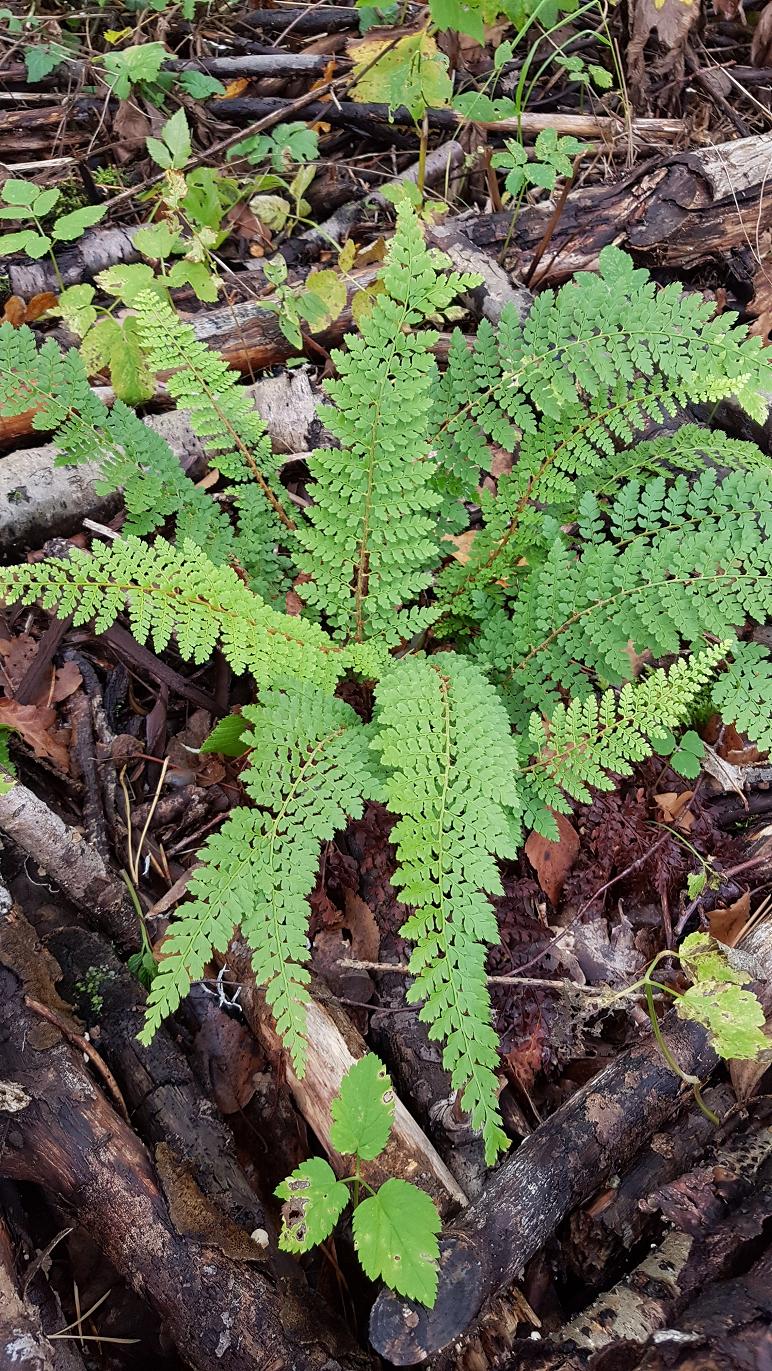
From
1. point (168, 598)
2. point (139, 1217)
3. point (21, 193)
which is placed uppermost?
point (21, 193)

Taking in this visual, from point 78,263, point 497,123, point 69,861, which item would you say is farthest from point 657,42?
point 69,861

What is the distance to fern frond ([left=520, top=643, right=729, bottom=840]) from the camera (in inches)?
88.0

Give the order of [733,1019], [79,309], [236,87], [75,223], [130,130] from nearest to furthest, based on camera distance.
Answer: [733,1019], [79,309], [75,223], [130,130], [236,87]

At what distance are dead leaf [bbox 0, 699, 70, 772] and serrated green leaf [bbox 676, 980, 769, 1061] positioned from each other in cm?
200

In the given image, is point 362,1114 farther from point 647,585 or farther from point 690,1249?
point 647,585

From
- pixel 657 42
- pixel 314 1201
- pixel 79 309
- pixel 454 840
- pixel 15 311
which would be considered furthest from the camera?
pixel 657 42

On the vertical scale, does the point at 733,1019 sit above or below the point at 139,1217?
above

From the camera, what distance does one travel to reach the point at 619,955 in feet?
8.34

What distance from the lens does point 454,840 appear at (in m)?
2.02

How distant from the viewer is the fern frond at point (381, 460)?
235 cm

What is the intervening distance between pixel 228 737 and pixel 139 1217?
4.00ft

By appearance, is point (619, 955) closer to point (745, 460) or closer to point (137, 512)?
point (745, 460)

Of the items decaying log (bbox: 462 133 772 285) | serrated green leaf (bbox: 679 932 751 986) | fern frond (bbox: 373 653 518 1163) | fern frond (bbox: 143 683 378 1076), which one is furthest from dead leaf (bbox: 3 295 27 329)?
serrated green leaf (bbox: 679 932 751 986)

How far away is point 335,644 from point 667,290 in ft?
4.72
